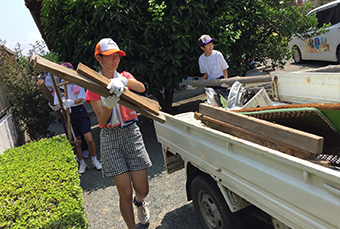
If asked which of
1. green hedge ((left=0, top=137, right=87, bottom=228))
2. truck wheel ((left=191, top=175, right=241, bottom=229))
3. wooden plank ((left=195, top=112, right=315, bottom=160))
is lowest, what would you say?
truck wheel ((left=191, top=175, right=241, bottom=229))

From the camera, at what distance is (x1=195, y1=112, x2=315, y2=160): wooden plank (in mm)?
1876

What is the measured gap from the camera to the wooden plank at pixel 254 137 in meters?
1.88

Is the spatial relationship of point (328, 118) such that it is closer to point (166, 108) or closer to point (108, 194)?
point (108, 194)

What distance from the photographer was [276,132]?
2021 mm

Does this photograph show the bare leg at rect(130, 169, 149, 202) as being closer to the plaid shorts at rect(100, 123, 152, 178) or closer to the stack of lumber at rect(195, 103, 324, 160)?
the plaid shorts at rect(100, 123, 152, 178)

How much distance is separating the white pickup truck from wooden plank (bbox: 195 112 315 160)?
102 millimetres

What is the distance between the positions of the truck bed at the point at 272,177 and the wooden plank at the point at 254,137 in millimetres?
127

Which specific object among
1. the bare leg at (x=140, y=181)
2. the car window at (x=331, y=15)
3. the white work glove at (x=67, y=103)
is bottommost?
the bare leg at (x=140, y=181)

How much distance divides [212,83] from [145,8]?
87.0 inches

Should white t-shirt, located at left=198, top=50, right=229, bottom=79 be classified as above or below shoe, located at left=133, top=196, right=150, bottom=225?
above

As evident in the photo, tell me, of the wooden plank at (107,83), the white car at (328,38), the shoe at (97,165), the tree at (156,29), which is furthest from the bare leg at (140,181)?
the white car at (328,38)

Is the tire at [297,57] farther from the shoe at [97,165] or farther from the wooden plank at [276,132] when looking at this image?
the wooden plank at [276,132]

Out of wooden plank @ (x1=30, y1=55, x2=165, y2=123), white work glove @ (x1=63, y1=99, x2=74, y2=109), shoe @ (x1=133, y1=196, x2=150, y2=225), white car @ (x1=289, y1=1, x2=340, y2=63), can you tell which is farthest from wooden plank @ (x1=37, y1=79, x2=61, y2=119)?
white car @ (x1=289, y1=1, x2=340, y2=63)

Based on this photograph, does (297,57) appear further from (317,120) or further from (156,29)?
(317,120)
